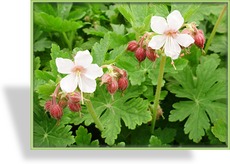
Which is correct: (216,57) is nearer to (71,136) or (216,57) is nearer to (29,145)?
(71,136)

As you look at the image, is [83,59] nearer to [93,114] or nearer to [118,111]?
[93,114]

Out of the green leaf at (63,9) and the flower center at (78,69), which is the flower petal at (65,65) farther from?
the green leaf at (63,9)

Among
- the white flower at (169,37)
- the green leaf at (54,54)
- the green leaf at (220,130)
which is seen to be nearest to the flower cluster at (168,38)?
the white flower at (169,37)

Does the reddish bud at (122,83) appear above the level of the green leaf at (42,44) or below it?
below

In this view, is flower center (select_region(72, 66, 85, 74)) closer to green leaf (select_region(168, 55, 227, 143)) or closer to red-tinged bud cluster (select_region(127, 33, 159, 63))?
red-tinged bud cluster (select_region(127, 33, 159, 63))

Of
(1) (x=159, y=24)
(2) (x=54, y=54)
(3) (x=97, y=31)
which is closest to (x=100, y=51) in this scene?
(2) (x=54, y=54)

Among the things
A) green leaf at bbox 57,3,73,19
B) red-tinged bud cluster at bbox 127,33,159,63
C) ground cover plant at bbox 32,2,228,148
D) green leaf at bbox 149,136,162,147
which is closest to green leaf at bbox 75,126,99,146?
ground cover plant at bbox 32,2,228,148
